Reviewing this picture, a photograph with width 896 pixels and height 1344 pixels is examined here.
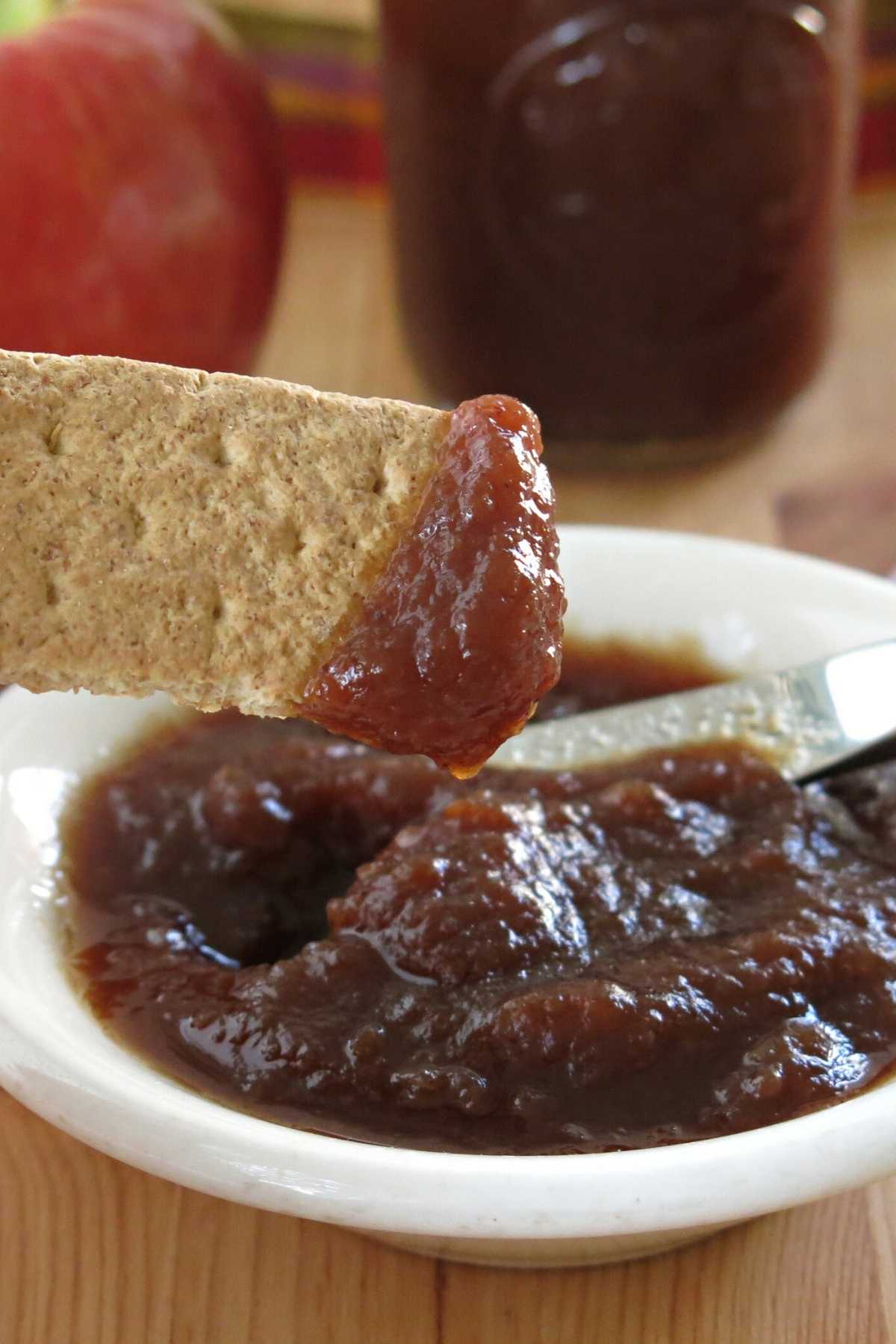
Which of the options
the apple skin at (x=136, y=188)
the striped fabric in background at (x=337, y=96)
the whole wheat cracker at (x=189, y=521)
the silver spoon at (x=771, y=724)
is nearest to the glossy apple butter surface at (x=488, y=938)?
the silver spoon at (x=771, y=724)

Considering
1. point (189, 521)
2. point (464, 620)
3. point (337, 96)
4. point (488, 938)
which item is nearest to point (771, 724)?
point (488, 938)

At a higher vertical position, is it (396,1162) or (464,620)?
(464,620)

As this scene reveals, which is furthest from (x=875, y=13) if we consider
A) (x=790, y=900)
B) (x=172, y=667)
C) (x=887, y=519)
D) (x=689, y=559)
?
(x=172, y=667)

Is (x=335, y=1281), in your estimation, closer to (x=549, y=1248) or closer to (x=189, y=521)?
(x=549, y=1248)

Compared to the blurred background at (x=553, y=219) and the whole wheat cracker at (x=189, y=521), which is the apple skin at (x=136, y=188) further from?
the whole wheat cracker at (x=189, y=521)

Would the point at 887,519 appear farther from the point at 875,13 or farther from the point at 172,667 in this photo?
the point at 172,667

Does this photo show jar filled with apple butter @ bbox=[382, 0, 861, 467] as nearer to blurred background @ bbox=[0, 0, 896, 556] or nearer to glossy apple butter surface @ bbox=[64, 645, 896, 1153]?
blurred background @ bbox=[0, 0, 896, 556]
